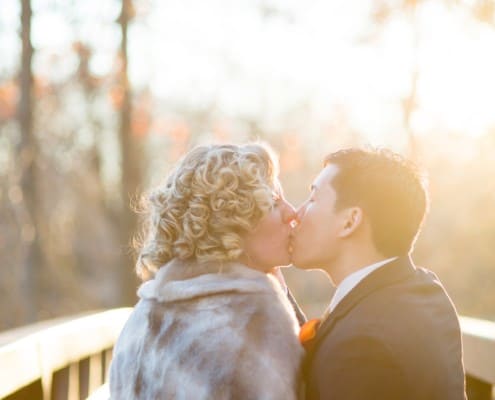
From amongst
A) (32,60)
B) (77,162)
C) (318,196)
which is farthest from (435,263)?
(318,196)

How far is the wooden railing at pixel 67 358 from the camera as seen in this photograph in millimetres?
3342

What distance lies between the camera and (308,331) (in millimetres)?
3021

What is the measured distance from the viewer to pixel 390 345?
271 centimetres

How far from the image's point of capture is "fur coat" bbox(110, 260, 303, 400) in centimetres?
284

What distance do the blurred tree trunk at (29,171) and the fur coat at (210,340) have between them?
9938 millimetres

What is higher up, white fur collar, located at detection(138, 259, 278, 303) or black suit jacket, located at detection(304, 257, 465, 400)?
white fur collar, located at detection(138, 259, 278, 303)

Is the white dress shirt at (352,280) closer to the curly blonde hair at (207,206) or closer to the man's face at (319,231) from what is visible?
the man's face at (319,231)

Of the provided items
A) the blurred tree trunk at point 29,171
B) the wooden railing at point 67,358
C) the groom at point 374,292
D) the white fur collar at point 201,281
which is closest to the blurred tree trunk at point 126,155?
the blurred tree trunk at point 29,171

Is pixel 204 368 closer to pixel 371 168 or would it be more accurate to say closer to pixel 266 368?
pixel 266 368

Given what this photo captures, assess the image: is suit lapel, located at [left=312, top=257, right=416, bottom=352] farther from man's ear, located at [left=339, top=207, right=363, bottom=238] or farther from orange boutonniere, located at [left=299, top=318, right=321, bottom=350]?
man's ear, located at [left=339, top=207, right=363, bottom=238]

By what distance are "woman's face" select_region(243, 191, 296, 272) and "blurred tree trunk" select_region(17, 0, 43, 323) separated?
9.75m

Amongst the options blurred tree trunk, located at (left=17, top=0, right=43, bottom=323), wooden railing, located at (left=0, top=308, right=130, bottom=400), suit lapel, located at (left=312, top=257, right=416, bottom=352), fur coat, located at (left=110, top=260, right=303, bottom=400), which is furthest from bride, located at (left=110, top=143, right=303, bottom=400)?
blurred tree trunk, located at (left=17, top=0, right=43, bottom=323)

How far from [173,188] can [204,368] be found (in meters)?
0.70

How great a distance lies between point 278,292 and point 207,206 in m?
0.40
